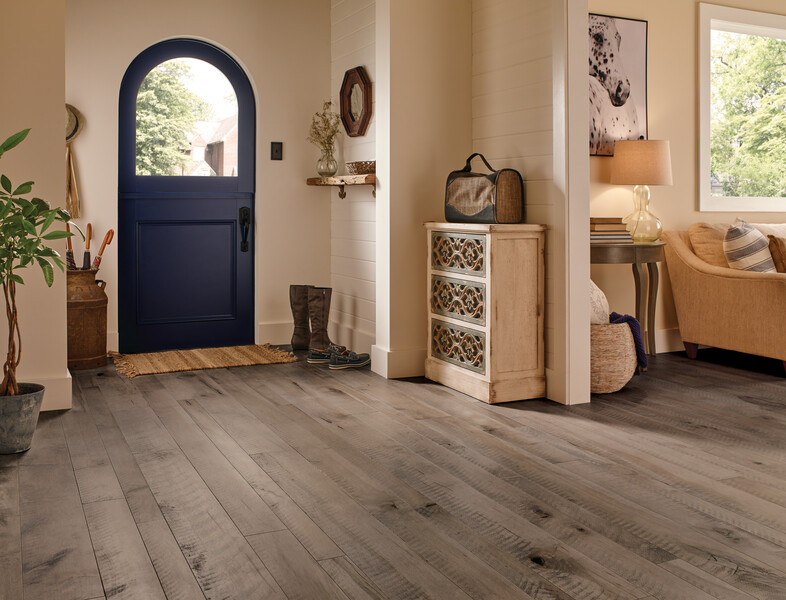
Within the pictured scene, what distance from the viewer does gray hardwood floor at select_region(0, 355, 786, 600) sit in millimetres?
2105

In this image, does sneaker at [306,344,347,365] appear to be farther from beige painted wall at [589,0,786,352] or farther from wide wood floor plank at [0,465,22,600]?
wide wood floor plank at [0,465,22,600]

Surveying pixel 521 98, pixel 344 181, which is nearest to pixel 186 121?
pixel 344 181

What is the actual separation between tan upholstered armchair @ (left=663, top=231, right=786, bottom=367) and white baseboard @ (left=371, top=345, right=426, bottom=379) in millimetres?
1847

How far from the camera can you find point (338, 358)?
491 centimetres

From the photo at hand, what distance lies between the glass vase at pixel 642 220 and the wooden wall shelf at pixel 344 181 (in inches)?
65.0

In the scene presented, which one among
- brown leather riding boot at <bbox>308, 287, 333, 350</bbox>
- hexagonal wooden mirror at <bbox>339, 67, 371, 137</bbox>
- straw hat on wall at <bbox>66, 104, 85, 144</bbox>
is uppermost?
hexagonal wooden mirror at <bbox>339, 67, 371, 137</bbox>

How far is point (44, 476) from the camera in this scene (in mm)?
2916

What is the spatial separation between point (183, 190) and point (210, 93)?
2.26 ft

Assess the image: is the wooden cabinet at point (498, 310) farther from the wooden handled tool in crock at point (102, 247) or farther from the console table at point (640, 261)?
the wooden handled tool in crock at point (102, 247)

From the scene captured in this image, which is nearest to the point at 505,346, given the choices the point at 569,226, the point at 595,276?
the point at 569,226

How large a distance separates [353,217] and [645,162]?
1.92 m

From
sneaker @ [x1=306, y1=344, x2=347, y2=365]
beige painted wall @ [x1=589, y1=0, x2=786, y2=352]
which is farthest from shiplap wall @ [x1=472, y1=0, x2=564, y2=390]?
sneaker @ [x1=306, y1=344, x2=347, y2=365]

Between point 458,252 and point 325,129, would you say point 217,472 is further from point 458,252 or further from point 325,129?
point 325,129

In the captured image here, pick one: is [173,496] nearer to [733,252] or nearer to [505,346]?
[505,346]
